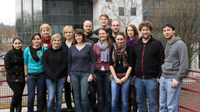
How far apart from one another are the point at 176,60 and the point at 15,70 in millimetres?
4113

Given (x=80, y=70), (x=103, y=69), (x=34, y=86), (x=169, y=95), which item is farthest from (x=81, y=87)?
(x=169, y=95)

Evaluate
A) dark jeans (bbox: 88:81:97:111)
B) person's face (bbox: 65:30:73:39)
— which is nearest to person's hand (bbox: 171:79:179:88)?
dark jeans (bbox: 88:81:97:111)

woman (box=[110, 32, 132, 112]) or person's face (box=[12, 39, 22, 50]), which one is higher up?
person's face (box=[12, 39, 22, 50])

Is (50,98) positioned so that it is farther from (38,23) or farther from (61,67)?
(38,23)

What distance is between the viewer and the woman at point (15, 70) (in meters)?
5.21

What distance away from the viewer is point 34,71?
5164 mm

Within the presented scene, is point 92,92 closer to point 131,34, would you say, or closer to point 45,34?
point 131,34

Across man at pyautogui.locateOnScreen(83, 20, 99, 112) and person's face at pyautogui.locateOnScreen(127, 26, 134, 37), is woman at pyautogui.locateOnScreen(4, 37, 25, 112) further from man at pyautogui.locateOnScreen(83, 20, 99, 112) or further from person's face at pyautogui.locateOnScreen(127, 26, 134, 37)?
person's face at pyautogui.locateOnScreen(127, 26, 134, 37)

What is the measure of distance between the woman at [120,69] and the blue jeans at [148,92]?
31 cm

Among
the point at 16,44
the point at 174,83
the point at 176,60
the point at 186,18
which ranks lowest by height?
the point at 174,83

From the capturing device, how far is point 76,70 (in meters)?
5.04

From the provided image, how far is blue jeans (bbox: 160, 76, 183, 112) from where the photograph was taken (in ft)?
14.1

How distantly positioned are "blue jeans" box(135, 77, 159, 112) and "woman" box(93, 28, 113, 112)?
2.89ft

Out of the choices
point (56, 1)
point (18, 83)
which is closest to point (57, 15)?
point (56, 1)
